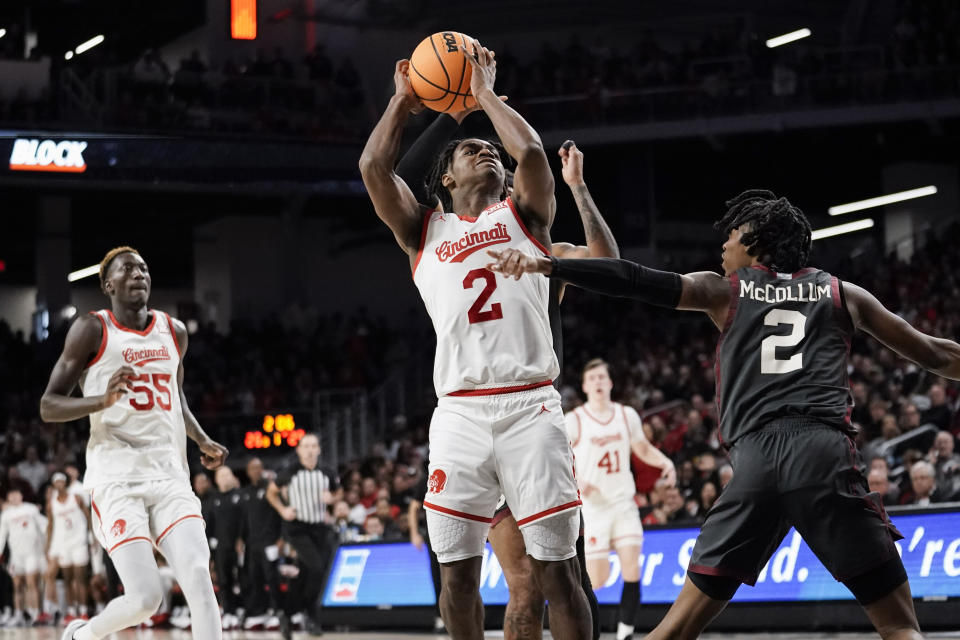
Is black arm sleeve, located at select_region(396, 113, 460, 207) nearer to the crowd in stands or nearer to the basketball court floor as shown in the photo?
the basketball court floor

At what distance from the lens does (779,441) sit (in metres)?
4.55

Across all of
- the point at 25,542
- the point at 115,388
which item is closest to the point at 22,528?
the point at 25,542

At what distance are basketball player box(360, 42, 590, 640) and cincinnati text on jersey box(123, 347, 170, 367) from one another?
2277mm

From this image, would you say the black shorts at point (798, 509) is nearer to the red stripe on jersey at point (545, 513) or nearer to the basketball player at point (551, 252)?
the red stripe on jersey at point (545, 513)

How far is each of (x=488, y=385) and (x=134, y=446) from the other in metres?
2.66

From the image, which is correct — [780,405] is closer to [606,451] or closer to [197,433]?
[197,433]

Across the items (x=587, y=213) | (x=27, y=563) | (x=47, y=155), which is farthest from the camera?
(x=47, y=155)

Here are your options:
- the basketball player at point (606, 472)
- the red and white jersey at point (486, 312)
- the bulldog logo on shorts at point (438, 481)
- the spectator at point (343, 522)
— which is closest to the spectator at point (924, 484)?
the basketball player at point (606, 472)

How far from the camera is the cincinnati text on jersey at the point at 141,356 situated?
6863 millimetres

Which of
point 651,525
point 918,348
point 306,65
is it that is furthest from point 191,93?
point 918,348

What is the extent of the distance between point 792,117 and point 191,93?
11748 mm

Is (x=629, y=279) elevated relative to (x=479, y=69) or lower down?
lower down

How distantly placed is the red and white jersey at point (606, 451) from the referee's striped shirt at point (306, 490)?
3.65m

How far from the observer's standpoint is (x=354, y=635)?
42.1 feet
